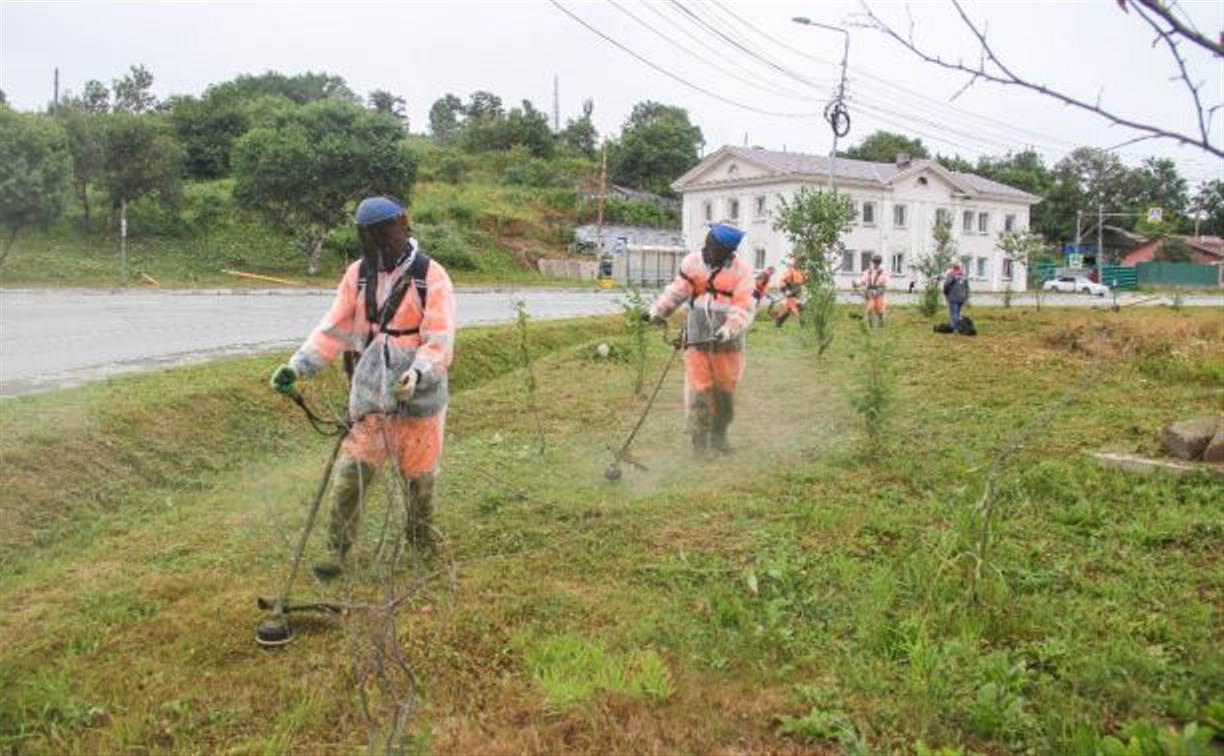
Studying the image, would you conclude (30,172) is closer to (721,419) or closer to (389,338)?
(721,419)

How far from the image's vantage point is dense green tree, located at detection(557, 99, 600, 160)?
224 ft

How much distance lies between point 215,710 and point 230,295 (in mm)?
22395

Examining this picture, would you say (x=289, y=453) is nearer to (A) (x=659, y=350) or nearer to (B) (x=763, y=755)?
(B) (x=763, y=755)

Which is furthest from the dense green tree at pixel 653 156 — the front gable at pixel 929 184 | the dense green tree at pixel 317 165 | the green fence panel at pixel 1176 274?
the dense green tree at pixel 317 165

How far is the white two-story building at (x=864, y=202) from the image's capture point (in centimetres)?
4791

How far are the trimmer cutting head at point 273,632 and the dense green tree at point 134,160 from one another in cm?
3179

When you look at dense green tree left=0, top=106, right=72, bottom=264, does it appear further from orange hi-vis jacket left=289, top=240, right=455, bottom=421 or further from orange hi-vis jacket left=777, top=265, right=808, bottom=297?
orange hi-vis jacket left=289, top=240, right=455, bottom=421

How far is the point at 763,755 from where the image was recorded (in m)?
3.37

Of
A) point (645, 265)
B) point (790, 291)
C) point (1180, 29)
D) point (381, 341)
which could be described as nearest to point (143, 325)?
point (381, 341)

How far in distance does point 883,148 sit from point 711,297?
6092cm

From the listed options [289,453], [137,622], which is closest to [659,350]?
[289,453]

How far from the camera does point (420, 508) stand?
5.32 m

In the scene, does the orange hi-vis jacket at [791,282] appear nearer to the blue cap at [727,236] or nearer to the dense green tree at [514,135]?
the blue cap at [727,236]

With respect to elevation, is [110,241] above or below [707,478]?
above
